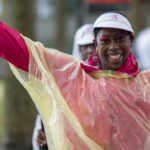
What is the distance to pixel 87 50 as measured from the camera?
421 centimetres

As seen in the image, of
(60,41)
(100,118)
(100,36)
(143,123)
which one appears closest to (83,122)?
(100,118)

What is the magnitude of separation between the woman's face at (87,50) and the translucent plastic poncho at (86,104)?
109 centimetres

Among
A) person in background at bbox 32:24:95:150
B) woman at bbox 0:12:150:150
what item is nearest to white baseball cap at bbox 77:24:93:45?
person in background at bbox 32:24:95:150

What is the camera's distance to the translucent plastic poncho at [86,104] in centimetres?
288

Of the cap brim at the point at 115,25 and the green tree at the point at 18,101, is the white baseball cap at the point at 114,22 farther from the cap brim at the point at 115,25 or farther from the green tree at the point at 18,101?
the green tree at the point at 18,101

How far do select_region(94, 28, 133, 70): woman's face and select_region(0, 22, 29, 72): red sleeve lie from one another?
50 centimetres

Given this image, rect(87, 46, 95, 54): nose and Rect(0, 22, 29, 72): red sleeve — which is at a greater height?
Rect(0, 22, 29, 72): red sleeve

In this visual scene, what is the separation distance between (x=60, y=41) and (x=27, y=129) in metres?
6.96

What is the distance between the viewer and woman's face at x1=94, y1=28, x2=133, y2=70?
297cm

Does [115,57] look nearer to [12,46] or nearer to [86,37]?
[12,46]

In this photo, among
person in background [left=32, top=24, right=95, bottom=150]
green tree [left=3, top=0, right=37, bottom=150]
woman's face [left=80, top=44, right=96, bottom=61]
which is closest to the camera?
person in background [left=32, top=24, right=95, bottom=150]

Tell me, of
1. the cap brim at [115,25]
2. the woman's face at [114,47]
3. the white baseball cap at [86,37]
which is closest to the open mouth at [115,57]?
the woman's face at [114,47]

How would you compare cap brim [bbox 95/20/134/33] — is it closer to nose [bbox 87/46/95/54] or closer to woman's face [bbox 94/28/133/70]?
woman's face [bbox 94/28/133/70]

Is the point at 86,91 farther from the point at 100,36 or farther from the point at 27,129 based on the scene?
the point at 27,129
